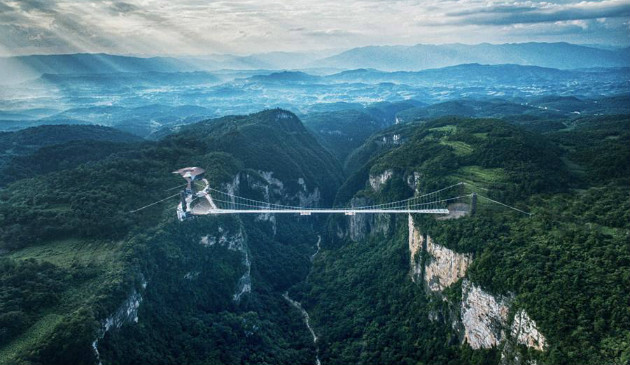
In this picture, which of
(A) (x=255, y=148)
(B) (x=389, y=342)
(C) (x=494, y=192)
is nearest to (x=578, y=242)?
(C) (x=494, y=192)

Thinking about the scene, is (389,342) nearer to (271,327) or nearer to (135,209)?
(271,327)

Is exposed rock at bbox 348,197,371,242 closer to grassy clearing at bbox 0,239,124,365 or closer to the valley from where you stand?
the valley

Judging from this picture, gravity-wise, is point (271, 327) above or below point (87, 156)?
below

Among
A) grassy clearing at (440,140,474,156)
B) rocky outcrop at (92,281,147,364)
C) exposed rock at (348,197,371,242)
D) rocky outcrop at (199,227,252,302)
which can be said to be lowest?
A: exposed rock at (348,197,371,242)

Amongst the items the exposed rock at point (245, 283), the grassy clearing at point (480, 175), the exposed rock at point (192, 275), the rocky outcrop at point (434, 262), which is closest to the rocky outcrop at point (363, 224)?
the rocky outcrop at point (434, 262)

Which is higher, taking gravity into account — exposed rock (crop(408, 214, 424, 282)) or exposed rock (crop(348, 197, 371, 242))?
exposed rock (crop(408, 214, 424, 282))

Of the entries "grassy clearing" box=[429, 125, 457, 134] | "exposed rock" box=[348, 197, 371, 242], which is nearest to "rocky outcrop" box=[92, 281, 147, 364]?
"exposed rock" box=[348, 197, 371, 242]
